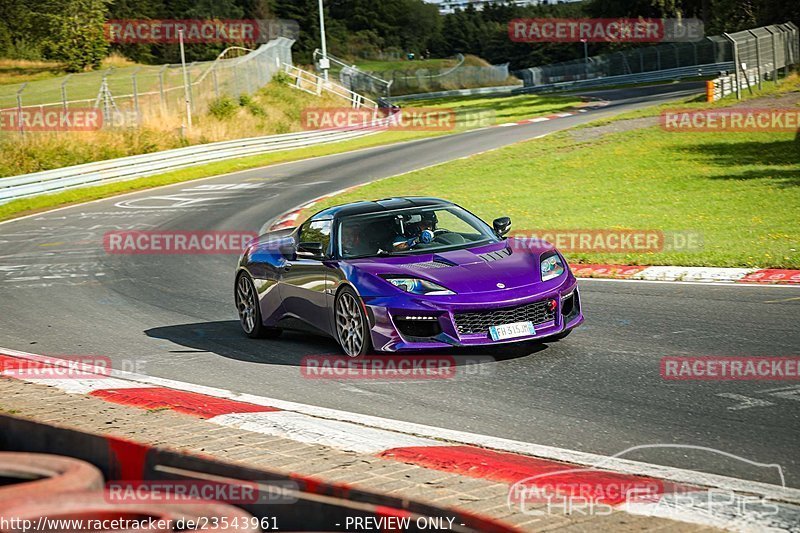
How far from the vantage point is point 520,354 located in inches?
365

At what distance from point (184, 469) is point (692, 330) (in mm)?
6472

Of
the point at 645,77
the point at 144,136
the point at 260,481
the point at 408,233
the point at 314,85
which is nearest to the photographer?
the point at 260,481

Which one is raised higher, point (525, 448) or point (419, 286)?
point (419, 286)

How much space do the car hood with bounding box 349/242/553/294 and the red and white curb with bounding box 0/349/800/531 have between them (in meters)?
1.83

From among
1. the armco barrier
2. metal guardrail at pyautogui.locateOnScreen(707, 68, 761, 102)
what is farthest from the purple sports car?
metal guardrail at pyautogui.locateOnScreen(707, 68, 761, 102)

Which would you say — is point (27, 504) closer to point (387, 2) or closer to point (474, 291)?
point (474, 291)

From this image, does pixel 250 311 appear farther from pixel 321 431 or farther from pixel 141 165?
pixel 141 165

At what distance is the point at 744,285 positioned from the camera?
12.1 metres

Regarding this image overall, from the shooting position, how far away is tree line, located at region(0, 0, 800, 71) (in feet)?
229

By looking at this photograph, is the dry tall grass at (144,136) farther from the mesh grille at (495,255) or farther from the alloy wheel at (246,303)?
the mesh grille at (495,255)

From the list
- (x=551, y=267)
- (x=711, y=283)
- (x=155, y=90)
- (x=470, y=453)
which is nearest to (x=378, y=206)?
(x=551, y=267)

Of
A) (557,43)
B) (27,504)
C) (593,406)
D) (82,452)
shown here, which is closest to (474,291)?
(593,406)

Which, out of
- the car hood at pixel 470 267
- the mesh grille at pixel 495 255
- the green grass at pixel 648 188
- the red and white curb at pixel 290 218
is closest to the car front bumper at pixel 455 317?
the car hood at pixel 470 267

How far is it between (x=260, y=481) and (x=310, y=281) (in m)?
6.12
